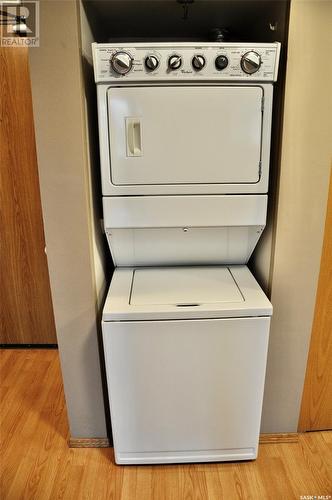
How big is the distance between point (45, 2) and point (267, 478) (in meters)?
1.97

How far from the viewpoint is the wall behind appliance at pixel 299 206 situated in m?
1.23

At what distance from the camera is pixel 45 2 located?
117cm

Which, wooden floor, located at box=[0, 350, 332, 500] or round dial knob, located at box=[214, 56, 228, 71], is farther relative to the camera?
wooden floor, located at box=[0, 350, 332, 500]

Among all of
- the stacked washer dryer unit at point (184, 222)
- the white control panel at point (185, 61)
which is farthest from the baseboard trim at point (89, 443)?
the white control panel at point (185, 61)

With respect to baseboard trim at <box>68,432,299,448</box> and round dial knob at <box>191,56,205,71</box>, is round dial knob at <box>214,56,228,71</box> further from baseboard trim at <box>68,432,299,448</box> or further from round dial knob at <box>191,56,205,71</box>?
baseboard trim at <box>68,432,299,448</box>

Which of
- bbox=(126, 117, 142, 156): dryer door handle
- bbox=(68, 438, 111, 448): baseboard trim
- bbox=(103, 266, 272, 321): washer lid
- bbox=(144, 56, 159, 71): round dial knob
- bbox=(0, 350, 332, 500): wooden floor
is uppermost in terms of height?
bbox=(144, 56, 159, 71): round dial knob

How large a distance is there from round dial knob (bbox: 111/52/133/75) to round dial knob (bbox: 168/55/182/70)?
135 mm

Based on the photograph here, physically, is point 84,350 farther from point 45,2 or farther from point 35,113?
point 45,2

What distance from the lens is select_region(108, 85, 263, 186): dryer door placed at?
1.31m

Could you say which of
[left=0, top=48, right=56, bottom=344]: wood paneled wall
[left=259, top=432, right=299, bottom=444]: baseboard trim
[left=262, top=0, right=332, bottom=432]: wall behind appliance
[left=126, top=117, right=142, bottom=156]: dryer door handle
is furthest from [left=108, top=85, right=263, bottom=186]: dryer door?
[left=259, top=432, right=299, bottom=444]: baseboard trim

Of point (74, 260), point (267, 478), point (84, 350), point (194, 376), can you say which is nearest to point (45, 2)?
point (74, 260)

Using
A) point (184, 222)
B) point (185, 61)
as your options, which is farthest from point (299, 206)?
point (185, 61)

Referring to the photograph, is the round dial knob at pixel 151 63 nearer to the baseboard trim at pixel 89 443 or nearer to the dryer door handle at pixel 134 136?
the dryer door handle at pixel 134 136

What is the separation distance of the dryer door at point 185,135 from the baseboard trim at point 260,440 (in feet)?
3.90
